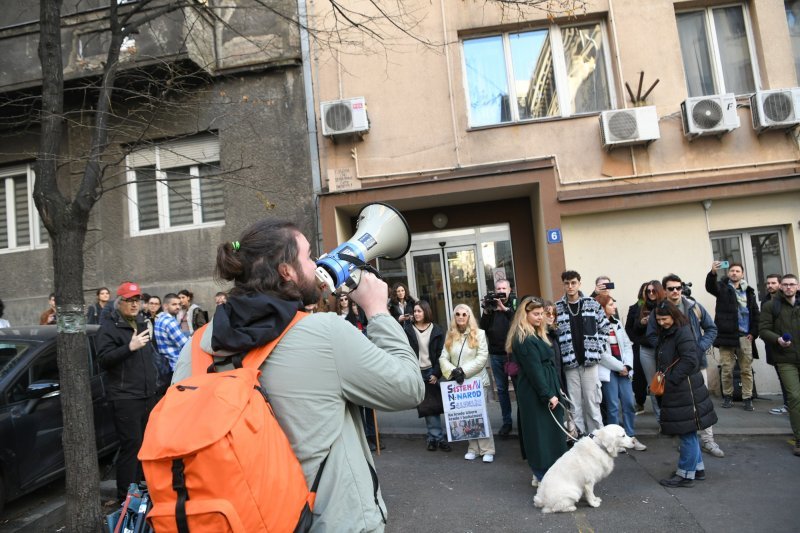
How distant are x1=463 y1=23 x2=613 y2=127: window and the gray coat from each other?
8.37 meters

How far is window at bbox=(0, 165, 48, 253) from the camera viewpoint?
10.0 m

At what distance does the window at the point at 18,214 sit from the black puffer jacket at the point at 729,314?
38.0 ft

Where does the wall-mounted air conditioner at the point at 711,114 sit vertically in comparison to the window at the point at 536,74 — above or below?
below

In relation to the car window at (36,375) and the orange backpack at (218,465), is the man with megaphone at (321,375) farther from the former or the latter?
the car window at (36,375)

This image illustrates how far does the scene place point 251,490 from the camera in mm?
1317

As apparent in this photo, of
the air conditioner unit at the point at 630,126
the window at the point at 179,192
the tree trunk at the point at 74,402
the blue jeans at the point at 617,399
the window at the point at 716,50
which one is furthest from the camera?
the window at the point at 179,192

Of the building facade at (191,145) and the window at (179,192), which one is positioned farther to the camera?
the window at (179,192)

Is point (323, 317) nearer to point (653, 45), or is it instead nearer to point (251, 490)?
point (251, 490)

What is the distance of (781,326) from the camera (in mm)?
6168

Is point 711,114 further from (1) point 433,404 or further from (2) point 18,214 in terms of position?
(2) point 18,214

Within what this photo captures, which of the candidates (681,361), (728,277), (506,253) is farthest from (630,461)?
(506,253)

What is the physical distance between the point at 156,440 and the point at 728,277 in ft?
28.0

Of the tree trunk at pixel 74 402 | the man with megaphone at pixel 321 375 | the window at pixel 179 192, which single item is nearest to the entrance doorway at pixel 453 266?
the window at pixel 179 192

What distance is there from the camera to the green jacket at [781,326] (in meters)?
5.98
